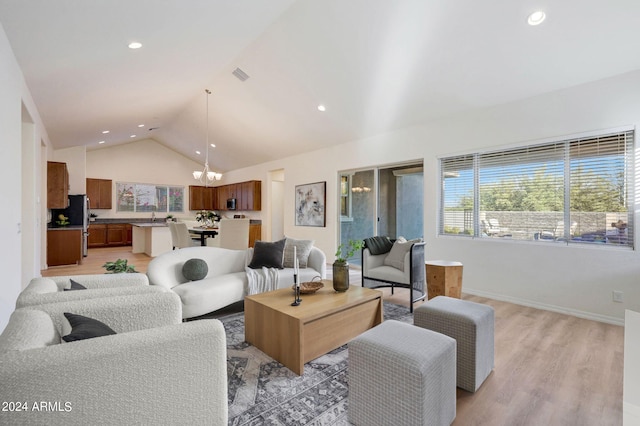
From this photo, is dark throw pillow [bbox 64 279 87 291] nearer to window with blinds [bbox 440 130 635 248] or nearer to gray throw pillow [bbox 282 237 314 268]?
gray throw pillow [bbox 282 237 314 268]

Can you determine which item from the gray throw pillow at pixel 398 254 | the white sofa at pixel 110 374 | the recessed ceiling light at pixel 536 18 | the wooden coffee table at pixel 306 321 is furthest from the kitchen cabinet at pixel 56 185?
the recessed ceiling light at pixel 536 18

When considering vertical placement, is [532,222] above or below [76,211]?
Answer: below

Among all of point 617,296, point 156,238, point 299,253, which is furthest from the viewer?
point 156,238

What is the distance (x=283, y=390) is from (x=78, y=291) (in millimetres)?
1432

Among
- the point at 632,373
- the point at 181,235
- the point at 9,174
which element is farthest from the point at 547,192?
the point at 181,235

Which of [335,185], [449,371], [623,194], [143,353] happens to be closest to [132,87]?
[335,185]

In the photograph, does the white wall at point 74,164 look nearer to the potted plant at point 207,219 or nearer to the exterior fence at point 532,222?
the potted plant at point 207,219

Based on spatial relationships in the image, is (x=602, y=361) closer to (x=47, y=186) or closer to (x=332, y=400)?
(x=332, y=400)

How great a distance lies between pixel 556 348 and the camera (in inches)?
106

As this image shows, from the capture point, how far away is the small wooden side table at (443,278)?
357 centimetres

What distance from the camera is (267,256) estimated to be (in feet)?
12.3

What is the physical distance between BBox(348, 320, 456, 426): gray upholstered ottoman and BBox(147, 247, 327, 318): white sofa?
183cm

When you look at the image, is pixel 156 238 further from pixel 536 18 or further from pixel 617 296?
pixel 617 296

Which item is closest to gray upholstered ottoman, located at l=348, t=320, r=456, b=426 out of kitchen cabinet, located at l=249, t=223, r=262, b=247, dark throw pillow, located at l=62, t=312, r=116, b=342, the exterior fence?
dark throw pillow, located at l=62, t=312, r=116, b=342
